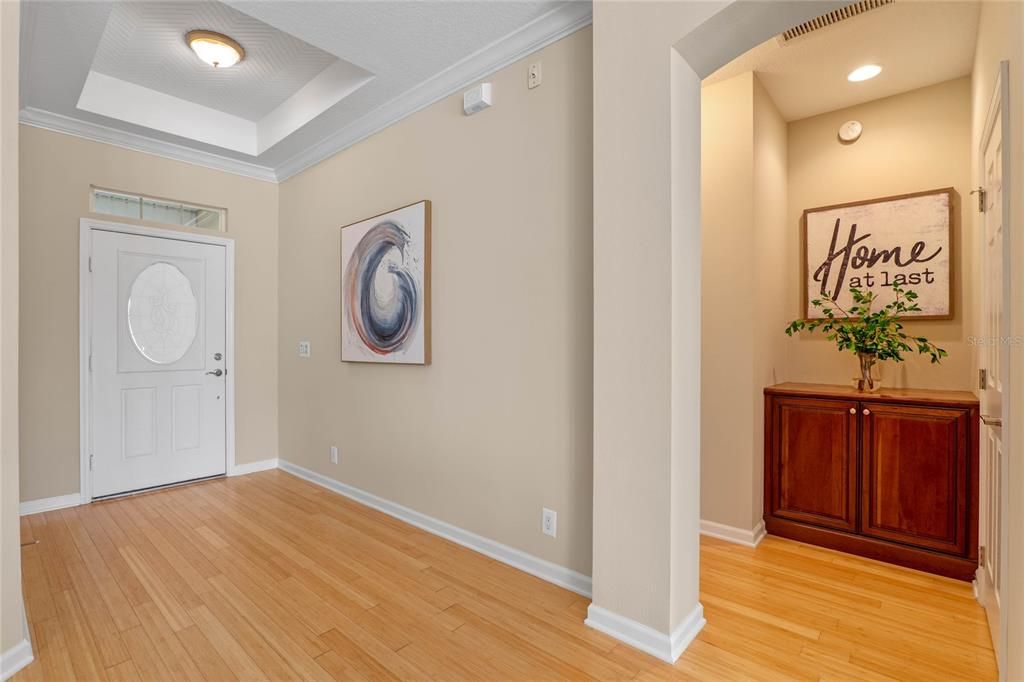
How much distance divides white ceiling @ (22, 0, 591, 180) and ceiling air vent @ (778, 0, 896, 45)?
115 centimetres

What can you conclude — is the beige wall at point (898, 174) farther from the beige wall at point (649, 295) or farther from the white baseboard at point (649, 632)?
the white baseboard at point (649, 632)

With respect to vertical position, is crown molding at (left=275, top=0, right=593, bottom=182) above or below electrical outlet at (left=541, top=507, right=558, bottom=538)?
above

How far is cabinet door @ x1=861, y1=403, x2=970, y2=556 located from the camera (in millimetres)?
2516

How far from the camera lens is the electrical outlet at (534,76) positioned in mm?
2527

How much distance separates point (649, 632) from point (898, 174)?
320cm

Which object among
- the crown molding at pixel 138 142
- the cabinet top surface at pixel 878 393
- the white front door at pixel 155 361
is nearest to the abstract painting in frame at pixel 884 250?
the cabinet top surface at pixel 878 393

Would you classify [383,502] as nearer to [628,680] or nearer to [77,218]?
[628,680]

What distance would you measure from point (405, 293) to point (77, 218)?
98.5 inches

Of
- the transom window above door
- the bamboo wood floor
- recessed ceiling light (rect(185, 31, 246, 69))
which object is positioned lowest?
the bamboo wood floor

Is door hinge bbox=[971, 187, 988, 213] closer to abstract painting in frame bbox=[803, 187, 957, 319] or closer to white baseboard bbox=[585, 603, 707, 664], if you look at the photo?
abstract painting in frame bbox=[803, 187, 957, 319]

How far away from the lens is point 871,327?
9.63 ft

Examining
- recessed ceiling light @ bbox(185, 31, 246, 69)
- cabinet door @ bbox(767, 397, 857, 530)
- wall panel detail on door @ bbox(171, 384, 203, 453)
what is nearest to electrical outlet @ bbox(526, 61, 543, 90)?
recessed ceiling light @ bbox(185, 31, 246, 69)

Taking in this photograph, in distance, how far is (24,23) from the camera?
2447mm

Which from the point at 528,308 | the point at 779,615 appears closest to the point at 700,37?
the point at 528,308
